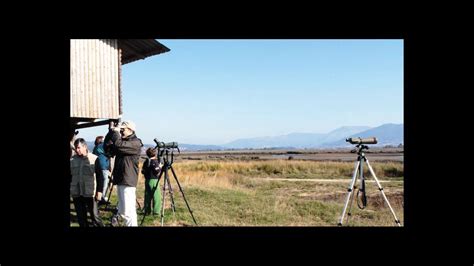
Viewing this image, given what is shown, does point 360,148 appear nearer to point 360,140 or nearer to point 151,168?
point 360,140

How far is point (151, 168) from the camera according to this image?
738 centimetres

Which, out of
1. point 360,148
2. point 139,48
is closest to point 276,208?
point 360,148

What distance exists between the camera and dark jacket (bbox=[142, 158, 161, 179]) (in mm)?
7361

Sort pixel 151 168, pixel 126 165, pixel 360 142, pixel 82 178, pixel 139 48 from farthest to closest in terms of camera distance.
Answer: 1. pixel 139 48
2. pixel 151 168
3. pixel 360 142
4. pixel 82 178
5. pixel 126 165

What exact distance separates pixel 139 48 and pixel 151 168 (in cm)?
623

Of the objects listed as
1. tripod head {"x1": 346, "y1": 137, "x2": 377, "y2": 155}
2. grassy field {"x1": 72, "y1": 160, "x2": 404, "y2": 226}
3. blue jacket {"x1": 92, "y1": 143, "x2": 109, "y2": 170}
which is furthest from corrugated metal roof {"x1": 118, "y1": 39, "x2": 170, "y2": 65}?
tripod head {"x1": 346, "y1": 137, "x2": 377, "y2": 155}

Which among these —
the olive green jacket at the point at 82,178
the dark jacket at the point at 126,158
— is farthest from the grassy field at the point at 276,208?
the dark jacket at the point at 126,158

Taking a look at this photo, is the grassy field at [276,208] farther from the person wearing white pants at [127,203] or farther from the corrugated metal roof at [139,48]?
the corrugated metal roof at [139,48]

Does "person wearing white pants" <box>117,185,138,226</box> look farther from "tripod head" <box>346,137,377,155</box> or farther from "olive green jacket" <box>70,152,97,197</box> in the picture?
"tripod head" <box>346,137,377,155</box>

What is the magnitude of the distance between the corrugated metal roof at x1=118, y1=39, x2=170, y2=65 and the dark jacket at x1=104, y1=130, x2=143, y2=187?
6.34 metres

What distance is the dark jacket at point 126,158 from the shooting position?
5.64 metres

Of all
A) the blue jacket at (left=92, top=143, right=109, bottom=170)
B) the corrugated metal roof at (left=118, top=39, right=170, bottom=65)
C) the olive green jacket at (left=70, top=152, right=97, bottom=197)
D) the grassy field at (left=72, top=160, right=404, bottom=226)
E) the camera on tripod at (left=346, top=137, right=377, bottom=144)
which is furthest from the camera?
the corrugated metal roof at (left=118, top=39, right=170, bottom=65)

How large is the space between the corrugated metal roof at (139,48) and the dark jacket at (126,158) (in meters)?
6.34
